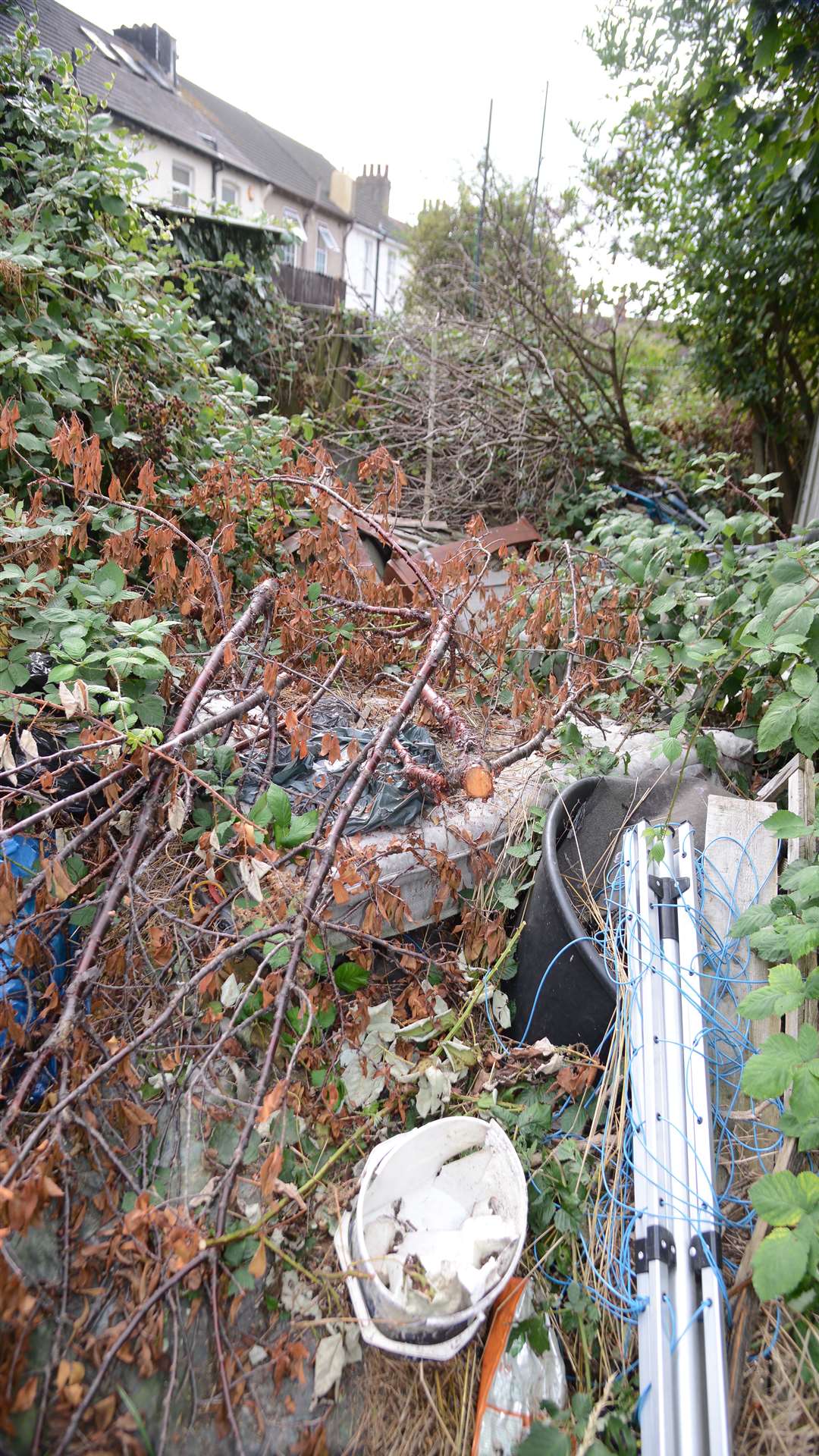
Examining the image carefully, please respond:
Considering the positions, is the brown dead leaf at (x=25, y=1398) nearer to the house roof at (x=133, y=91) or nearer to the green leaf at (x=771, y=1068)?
the green leaf at (x=771, y=1068)

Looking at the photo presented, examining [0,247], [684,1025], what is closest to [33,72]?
[0,247]

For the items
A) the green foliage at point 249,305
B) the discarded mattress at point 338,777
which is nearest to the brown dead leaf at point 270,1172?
the discarded mattress at point 338,777

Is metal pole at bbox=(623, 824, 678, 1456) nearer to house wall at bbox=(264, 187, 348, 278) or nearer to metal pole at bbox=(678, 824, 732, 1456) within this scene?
metal pole at bbox=(678, 824, 732, 1456)

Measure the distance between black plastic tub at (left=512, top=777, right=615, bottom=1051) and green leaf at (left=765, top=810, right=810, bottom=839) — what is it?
1.86 ft

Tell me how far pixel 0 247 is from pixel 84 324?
42 centimetres

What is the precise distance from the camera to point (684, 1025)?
2.02m

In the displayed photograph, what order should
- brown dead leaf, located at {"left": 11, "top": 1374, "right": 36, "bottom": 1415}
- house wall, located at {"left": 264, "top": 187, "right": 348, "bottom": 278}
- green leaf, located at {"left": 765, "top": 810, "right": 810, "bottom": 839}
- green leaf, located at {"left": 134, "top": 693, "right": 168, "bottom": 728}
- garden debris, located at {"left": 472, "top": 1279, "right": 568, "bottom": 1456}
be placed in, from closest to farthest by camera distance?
brown dead leaf, located at {"left": 11, "top": 1374, "right": 36, "bottom": 1415}, garden debris, located at {"left": 472, "top": 1279, "right": 568, "bottom": 1456}, green leaf, located at {"left": 765, "top": 810, "right": 810, "bottom": 839}, green leaf, located at {"left": 134, "top": 693, "right": 168, "bottom": 728}, house wall, located at {"left": 264, "top": 187, "right": 348, "bottom": 278}

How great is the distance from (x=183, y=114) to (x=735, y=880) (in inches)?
846

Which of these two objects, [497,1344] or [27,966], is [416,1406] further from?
[27,966]

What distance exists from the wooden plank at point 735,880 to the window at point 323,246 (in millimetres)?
24231

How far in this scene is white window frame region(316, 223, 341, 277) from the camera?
22391mm

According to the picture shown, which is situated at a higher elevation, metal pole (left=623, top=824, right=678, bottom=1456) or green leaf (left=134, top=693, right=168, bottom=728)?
green leaf (left=134, top=693, right=168, bottom=728)

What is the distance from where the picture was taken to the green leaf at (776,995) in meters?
1.70

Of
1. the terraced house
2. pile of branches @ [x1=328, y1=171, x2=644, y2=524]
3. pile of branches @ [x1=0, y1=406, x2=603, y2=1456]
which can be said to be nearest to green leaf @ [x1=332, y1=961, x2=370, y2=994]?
pile of branches @ [x1=0, y1=406, x2=603, y2=1456]
